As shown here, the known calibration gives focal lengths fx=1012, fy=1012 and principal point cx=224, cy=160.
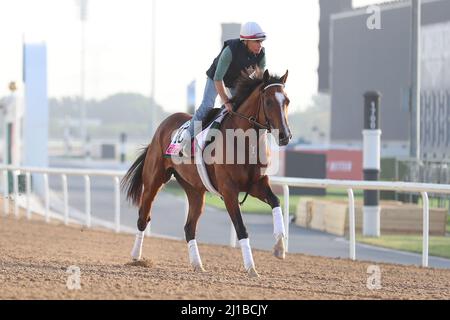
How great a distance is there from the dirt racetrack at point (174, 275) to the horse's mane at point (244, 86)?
1.51m

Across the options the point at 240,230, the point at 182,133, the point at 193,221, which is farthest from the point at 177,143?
the point at 240,230

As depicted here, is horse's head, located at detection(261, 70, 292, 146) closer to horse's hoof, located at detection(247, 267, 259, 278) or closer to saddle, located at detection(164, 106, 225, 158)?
saddle, located at detection(164, 106, 225, 158)

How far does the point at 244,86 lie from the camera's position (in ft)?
28.6

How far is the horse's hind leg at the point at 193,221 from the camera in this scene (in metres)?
9.34

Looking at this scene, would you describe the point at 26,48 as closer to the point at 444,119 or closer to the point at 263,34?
the point at 444,119

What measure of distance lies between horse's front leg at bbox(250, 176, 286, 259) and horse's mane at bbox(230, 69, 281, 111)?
0.71 m

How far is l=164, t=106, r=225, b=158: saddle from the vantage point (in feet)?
29.3

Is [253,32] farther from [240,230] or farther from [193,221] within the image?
[193,221]

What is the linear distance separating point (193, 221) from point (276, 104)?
1.87 metres

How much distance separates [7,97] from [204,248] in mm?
12734

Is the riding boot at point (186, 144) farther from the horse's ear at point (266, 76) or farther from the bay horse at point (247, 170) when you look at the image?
the horse's ear at point (266, 76)

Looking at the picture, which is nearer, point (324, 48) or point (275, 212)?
point (275, 212)

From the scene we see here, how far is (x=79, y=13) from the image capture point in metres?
47.9
